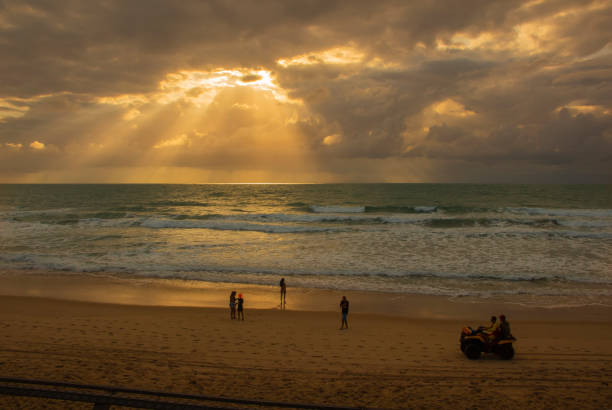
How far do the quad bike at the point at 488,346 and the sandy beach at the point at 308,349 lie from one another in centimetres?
24

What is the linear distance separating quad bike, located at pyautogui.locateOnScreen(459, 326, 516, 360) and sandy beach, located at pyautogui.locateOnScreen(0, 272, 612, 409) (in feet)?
0.80

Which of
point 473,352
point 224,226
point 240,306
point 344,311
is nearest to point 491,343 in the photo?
point 473,352

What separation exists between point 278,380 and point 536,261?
65.4 ft

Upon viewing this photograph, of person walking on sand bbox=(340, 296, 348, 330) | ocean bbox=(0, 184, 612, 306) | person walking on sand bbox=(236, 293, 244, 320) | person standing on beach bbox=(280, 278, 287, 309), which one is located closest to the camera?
person walking on sand bbox=(340, 296, 348, 330)

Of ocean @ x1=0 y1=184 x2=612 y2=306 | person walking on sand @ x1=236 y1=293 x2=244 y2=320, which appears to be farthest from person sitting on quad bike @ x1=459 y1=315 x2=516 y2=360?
person walking on sand @ x1=236 y1=293 x2=244 y2=320

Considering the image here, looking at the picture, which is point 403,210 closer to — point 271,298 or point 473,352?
point 271,298

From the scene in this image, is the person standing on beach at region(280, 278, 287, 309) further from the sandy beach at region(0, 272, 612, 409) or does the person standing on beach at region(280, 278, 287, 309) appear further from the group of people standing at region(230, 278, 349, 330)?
the group of people standing at region(230, 278, 349, 330)

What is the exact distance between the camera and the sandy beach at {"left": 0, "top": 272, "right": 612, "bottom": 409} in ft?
24.3

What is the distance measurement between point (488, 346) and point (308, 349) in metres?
4.74

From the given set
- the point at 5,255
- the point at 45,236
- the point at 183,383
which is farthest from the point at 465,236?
the point at 45,236

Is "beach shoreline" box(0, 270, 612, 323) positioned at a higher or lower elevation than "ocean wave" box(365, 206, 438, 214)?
lower

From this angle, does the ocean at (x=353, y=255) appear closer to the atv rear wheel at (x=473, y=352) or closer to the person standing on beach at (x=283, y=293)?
the person standing on beach at (x=283, y=293)

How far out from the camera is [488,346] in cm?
932

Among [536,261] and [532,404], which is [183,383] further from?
[536,261]
